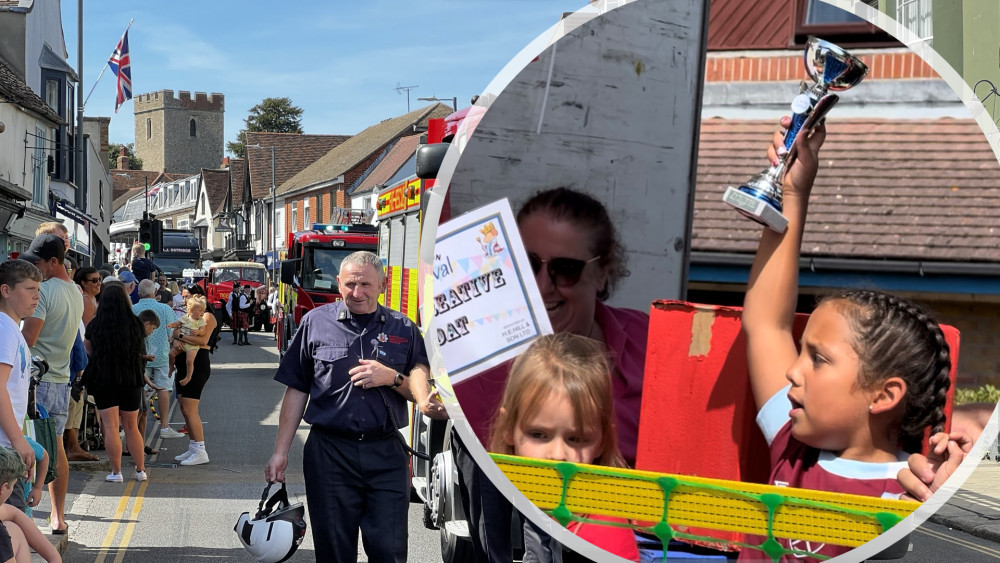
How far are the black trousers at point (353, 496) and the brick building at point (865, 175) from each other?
3.70m

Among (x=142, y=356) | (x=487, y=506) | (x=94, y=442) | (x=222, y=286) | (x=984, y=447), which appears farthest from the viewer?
(x=222, y=286)

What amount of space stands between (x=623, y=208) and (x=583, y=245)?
8cm

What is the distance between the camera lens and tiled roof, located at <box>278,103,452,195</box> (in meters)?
52.1

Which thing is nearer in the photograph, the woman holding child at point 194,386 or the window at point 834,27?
the window at point 834,27

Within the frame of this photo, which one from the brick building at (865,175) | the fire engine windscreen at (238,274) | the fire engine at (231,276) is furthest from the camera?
the fire engine windscreen at (238,274)

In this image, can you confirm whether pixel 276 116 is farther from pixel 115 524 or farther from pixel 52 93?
pixel 115 524

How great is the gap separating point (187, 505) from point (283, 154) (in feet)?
200

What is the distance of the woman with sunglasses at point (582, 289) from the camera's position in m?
1.64

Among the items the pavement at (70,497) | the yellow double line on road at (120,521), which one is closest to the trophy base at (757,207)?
the pavement at (70,497)

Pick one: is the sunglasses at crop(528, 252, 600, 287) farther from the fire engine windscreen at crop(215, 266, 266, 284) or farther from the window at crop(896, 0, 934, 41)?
the fire engine windscreen at crop(215, 266, 266, 284)

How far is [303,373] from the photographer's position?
5266mm

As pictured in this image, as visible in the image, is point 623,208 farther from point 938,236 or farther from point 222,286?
point 222,286

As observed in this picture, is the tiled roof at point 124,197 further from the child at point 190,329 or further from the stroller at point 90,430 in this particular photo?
the child at point 190,329

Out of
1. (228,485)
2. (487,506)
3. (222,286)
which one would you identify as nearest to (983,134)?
(487,506)
